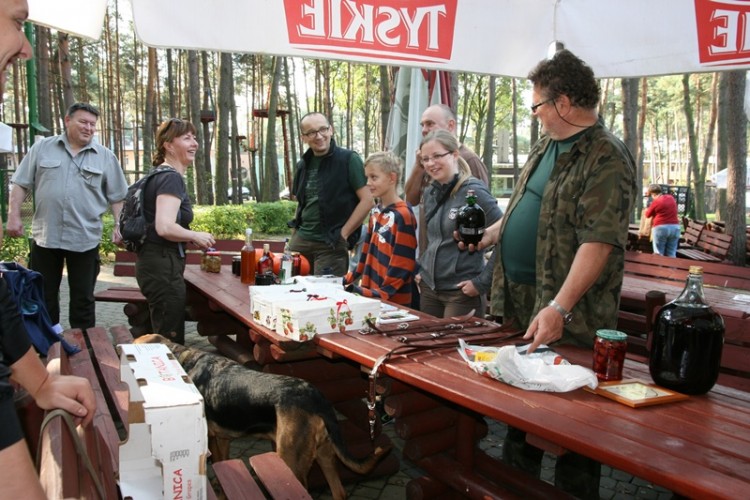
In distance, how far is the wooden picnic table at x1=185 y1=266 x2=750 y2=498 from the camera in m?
1.41

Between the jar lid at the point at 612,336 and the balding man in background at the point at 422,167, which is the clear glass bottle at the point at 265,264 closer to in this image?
the balding man in background at the point at 422,167

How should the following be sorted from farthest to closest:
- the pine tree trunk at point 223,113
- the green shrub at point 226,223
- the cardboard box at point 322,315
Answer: the pine tree trunk at point 223,113, the green shrub at point 226,223, the cardboard box at point 322,315

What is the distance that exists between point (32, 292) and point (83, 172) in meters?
2.17

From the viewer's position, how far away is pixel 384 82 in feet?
54.5

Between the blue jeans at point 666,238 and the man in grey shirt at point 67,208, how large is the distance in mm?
11448

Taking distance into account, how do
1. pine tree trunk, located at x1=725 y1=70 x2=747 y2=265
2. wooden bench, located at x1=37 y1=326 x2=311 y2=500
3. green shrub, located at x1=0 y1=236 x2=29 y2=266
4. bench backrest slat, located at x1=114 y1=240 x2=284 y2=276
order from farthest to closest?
pine tree trunk, located at x1=725 y1=70 x2=747 y2=265 → green shrub, located at x1=0 y1=236 x2=29 y2=266 → bench backrest slat, located at x1=114 y1=240 x2=284 y2=276 → wooden bench, located at x1=37 y1=326 x2=311 y2=500

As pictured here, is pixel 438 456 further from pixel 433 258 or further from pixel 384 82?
pixel 384 82

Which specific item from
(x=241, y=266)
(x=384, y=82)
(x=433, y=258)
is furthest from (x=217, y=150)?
(x=433, y=258)

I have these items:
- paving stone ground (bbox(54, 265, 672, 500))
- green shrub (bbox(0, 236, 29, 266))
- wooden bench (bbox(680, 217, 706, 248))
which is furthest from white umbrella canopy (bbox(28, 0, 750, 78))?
wooden bench (bbox(680, 217, 706, 248))

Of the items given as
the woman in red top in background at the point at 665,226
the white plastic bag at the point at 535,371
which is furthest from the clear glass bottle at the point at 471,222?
the woman in red top in background at the point at 665,226

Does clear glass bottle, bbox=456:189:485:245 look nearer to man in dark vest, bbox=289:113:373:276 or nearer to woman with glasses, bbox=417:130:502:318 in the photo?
woman with glasses, bbox=417:130:502:318

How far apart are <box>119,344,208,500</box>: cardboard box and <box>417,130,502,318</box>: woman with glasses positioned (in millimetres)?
1965

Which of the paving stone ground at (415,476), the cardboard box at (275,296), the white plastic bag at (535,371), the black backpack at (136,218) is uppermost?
the black backpack at (136,218)

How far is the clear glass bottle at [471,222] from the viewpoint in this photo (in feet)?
10.6
